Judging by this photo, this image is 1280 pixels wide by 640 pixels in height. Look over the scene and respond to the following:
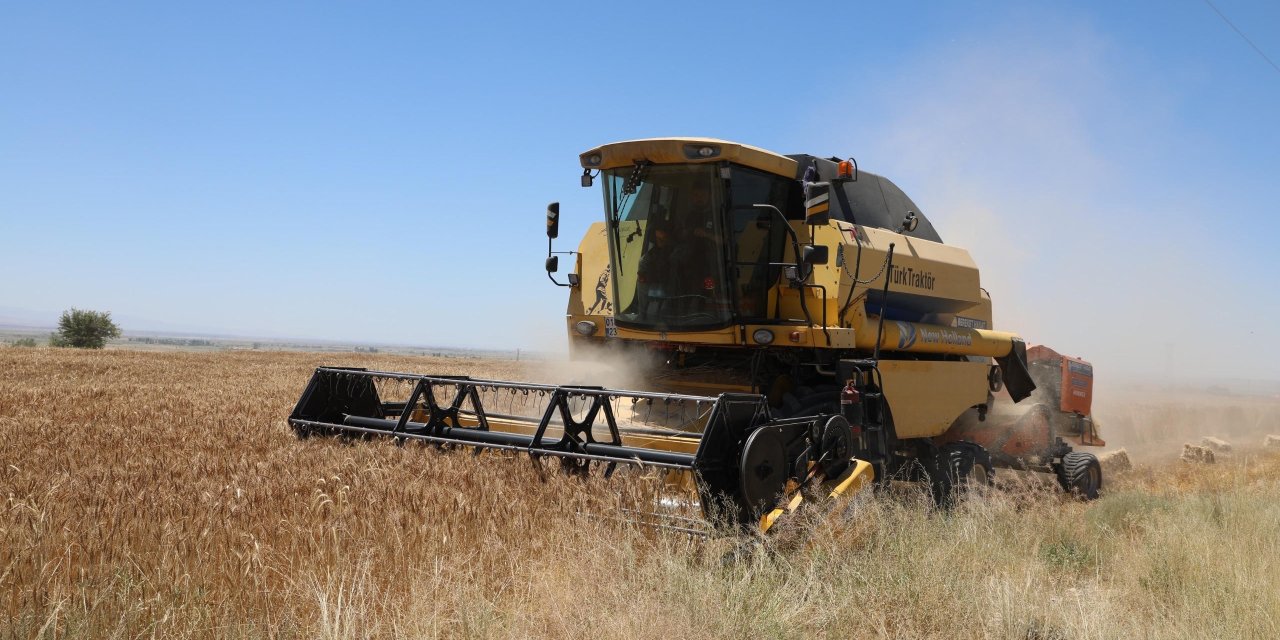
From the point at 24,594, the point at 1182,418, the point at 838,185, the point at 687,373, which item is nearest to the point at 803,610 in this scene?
the point at 24,594

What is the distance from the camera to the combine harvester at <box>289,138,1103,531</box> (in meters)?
6.15

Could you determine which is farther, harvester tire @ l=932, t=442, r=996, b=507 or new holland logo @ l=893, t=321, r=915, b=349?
harvester tire @ l=932, t=442, r=996, b=507

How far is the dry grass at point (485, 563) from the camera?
3291mm

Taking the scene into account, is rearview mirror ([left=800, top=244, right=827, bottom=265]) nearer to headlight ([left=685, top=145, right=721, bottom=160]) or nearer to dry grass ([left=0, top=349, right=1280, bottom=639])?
headlight ([left=685, top=145, right=721, bottom=160])

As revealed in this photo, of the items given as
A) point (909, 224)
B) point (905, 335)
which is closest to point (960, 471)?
point (905, 335)

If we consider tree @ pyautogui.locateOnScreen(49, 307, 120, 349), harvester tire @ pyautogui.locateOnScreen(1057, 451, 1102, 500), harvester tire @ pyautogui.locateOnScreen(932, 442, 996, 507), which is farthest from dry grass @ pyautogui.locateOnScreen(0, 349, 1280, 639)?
tree @ pyautogui.locateOnScreen(49, 307, 120, 349)

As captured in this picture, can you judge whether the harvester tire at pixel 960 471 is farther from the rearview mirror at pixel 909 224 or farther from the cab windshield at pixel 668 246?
the cab windshield at pixel 668 246

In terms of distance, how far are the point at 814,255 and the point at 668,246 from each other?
3.87ft

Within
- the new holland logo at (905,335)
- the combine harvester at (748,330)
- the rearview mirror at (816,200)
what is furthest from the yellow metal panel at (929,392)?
the rearview mirror at (816,200)

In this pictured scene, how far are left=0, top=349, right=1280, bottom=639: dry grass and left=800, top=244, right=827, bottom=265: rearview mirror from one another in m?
1.76

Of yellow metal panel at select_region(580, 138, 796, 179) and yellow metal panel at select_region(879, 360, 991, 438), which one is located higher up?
yellow metal panel at select_region(580, 138, 796, 179)

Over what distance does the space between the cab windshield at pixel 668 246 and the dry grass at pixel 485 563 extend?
2.02 metres

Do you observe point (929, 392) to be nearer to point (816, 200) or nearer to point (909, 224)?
point (909, 224)

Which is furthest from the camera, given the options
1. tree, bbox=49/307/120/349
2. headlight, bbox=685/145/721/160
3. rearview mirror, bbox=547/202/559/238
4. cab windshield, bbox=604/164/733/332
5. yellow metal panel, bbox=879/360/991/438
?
tree, bbox=49/307/120/349
